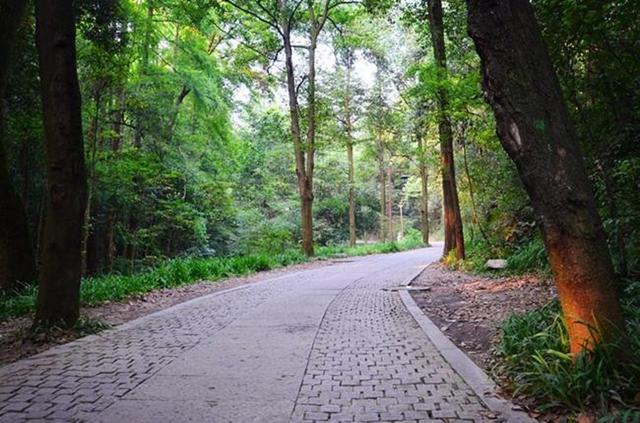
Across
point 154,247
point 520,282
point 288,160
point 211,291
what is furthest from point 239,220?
point 520,282

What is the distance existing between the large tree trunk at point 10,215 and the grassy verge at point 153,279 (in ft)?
1.87

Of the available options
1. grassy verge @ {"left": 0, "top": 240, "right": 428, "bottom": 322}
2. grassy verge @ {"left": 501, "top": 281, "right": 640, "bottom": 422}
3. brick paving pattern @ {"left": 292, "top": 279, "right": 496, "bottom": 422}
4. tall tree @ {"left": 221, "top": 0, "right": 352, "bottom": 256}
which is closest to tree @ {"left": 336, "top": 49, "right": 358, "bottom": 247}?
tall tree @ {"left": 221, "top": 0, "right": 352, "bottom": 256}

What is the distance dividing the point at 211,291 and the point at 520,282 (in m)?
6.76

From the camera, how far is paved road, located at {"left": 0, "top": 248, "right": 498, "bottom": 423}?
133 inches

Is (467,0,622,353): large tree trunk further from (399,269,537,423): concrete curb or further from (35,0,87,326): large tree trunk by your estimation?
(35,0,87,326): large tree trunk

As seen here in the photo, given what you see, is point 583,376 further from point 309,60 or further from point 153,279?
point 309,60

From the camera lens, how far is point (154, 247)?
1755 centimetres

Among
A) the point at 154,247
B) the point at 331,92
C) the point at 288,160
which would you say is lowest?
the point at 154,247

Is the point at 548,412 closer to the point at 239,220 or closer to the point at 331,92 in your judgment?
the point at 239,220

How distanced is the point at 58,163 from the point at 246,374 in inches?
155

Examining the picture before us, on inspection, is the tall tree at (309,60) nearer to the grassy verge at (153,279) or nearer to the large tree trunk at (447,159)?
the grassy verge at (153,279)

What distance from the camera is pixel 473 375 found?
4105mm

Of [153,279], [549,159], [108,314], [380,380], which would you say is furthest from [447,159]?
[380,380]

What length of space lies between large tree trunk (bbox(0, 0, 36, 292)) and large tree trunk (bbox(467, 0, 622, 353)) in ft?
28.3
